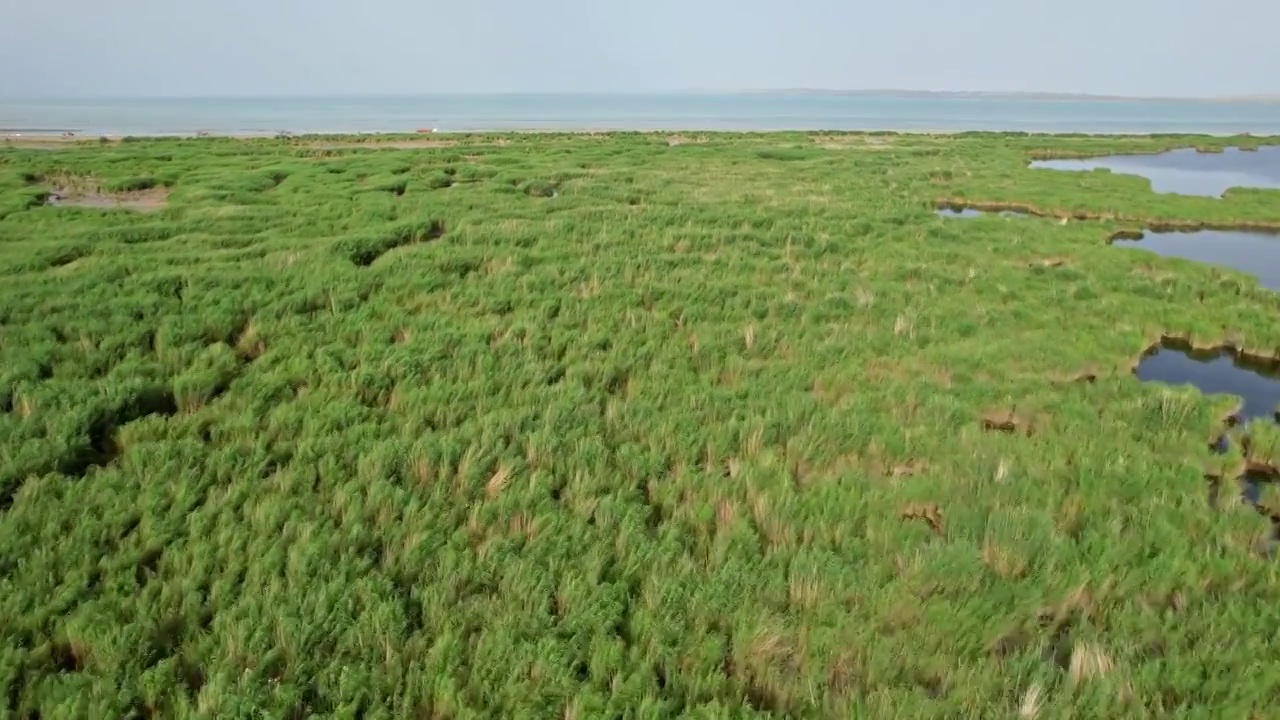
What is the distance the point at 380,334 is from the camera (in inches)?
366

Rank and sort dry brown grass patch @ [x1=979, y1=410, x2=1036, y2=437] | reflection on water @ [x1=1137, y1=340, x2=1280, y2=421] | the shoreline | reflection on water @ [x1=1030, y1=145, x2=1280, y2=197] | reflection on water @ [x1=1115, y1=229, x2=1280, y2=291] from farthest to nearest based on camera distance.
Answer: the shoreline, reflection on water @ [x1=1030, y1=145, x2=1280, y2=197], reflection on water @ [x1=1115, y1=229, x2=1280, y2=291], reflection on water @ [x1=1137, y1=340, x2=1280, y2=421], dry brown grass patch @ [x1=979, y1=410, x2=1036, y2=437]

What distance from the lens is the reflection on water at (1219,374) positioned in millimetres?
9914

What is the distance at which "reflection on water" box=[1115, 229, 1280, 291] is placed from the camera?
19031mm

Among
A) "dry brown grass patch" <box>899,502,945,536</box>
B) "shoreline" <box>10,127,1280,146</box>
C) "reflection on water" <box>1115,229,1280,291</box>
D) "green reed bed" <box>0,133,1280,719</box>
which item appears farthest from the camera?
"shoreline" <box>10,127,1280,146</box>

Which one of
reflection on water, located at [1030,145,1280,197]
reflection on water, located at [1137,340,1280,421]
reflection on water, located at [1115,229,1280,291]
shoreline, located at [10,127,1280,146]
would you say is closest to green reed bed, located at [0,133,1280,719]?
reflection on water, located at [1137,340,1280,421]

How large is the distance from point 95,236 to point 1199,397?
821 inches

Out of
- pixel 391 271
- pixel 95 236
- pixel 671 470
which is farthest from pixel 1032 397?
pixel 95 236

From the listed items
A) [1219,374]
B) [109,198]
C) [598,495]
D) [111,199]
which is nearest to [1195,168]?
[1219,374]

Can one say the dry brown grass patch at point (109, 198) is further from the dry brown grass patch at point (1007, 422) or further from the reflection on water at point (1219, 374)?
the reflection on water at point (1219, 374)

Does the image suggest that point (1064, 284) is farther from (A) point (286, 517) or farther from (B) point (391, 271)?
(A) point (286, 517)

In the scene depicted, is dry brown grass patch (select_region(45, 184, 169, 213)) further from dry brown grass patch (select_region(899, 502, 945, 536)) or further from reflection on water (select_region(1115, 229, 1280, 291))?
reflection on water (select_region(1115, 229, 1280, 291))

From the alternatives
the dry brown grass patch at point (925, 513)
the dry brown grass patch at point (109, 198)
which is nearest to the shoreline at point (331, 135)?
the dry brown grass patch at point (109, 198)

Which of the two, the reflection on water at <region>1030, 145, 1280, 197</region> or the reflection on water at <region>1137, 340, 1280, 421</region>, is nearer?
the reflection on water at <region>1137, 340, 1280, 421</region>

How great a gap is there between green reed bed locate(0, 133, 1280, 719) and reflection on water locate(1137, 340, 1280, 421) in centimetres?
50
